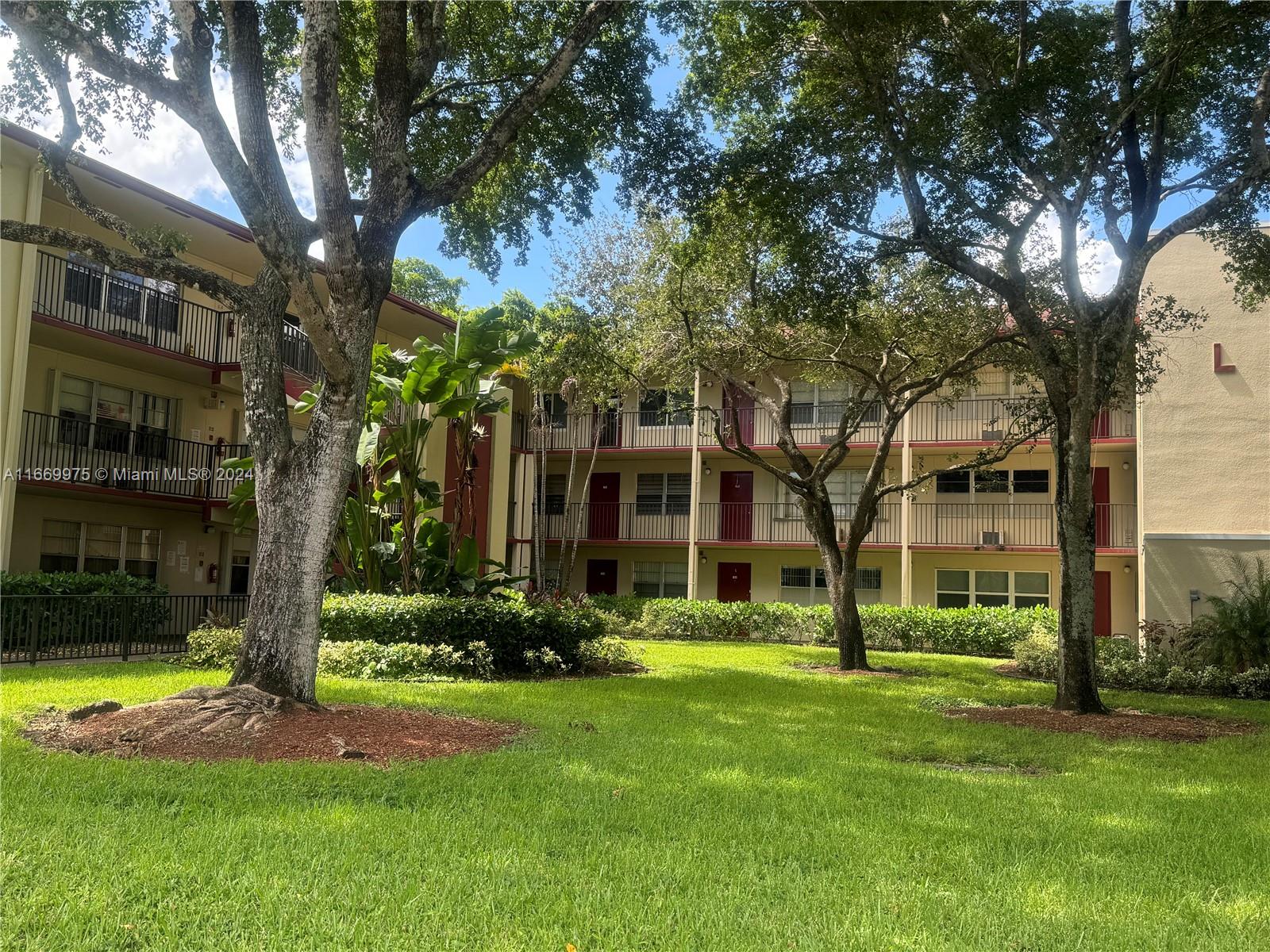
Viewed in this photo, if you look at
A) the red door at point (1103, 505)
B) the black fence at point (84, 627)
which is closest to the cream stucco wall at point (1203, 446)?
the red door at point (1103, 505)

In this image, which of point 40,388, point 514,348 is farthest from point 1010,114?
point 40,388

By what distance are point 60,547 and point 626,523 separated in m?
16.4

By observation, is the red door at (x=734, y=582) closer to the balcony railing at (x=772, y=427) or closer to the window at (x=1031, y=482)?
the balcony railing at (x=772, y=427)

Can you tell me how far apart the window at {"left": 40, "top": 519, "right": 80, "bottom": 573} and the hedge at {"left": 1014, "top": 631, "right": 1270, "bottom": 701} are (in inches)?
700

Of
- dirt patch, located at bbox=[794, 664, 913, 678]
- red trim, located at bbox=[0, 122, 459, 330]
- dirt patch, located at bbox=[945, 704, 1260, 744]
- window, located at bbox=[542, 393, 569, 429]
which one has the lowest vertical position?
dirt patch, located at bbox=[794, 664, 913, 678]

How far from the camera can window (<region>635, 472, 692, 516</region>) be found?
31.6 m

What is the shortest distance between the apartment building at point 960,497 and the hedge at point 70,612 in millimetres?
9405

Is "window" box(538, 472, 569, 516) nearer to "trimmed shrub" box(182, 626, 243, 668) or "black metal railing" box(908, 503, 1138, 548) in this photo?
"black metal railing" box(908, 503, 1138, 548)

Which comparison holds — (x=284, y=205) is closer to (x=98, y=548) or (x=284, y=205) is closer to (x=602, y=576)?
(x=98, y=548)

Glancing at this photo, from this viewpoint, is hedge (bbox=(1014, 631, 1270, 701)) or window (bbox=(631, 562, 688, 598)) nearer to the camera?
hedge (bbox=(1014, 631, 1270, 701))

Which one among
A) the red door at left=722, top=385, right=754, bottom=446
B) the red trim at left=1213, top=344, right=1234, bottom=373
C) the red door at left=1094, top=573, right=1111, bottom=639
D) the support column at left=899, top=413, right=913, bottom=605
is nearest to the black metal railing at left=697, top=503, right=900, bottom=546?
the support column at left=899, top=413, right=913, bottom=605

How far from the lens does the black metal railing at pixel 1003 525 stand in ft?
82.9

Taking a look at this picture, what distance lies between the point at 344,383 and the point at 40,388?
41.4 ft

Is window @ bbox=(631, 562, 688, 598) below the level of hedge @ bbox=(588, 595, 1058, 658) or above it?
above
